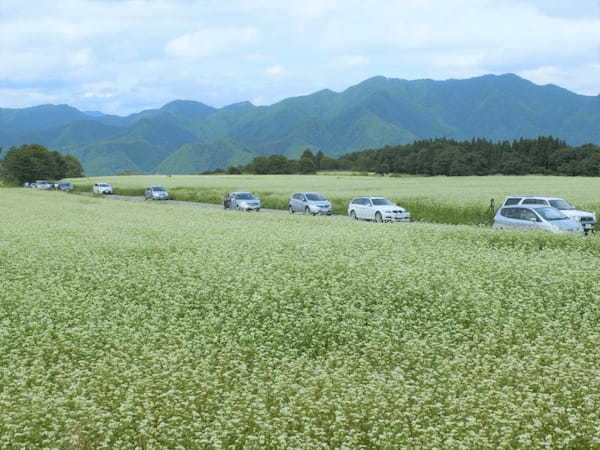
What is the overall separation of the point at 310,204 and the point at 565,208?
1904cm

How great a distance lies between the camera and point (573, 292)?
15.7m

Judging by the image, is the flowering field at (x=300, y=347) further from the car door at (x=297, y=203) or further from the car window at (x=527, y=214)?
the car door at (x=297, y=203)

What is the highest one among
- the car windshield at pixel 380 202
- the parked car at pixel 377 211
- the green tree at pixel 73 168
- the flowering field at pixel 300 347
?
the green tree at pixel 73 168

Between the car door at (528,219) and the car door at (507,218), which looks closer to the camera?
the car door at (528,219)

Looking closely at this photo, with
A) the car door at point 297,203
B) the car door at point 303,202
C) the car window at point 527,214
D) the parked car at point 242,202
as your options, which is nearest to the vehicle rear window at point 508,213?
the car window at point 527,214

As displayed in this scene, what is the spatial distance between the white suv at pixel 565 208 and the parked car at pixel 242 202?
2353 cm

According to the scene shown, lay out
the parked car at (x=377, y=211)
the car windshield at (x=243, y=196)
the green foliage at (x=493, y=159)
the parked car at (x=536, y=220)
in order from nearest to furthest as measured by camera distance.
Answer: the parked car at (x=536, y=220) → the parked car at (x=377, y=211) → the car windshield at (x=243, y=196) → the green foliage at (x=493, y=159)

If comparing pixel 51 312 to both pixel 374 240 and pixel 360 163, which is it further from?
pixel 360 163

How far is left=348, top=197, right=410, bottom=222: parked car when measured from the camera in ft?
132

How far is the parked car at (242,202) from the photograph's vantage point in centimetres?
5242

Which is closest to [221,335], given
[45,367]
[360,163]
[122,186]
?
[45,367]

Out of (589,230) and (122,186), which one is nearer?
(589,230)

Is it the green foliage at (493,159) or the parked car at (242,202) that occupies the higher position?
the green foliage at (493,159)

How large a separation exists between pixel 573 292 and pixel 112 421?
12.1m
